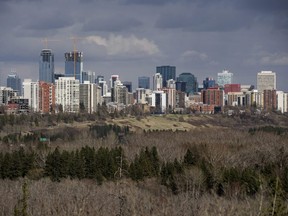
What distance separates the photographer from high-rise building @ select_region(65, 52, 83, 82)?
192125mm

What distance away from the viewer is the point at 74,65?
631 ft

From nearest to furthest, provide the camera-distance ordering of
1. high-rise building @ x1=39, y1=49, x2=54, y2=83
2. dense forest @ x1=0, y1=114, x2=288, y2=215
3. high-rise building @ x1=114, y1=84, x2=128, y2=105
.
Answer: dense forest @ x1=0, y1=114, x2=288, y2=215 → high-rise building @ x1=114, y1=84, x2=128, y2=105 → high-rise building @ x1=39, y1=49, x2=54, y2=83

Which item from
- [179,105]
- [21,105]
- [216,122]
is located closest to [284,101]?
[179,105]

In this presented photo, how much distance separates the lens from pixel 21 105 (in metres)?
102

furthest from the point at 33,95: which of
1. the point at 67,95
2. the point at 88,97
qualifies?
the point at 88,97

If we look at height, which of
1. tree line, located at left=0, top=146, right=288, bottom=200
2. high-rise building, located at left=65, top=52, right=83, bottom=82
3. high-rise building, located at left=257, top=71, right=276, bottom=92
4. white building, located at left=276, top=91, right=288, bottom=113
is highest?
high-rise building, located at left=65, top=52, right=83, bottom=82

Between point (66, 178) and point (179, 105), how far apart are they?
106 meters

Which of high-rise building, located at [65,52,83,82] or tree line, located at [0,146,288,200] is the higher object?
high-rise building, located at [65,52,83,82]

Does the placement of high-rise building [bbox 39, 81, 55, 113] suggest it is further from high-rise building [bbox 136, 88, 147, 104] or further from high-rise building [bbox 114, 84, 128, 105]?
high-rise building [bbox 136, 88, 147, 104]

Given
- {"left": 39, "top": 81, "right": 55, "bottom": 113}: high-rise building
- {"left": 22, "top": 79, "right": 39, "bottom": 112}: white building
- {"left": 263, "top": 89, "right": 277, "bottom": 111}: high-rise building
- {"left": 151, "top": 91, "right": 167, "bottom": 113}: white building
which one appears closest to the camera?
{"left": 39, "top": 81, "right": 55, "bottom": 113}: high-rise building

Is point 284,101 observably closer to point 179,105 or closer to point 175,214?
point 179,105

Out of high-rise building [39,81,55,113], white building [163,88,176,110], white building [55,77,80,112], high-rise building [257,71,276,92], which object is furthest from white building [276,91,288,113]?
high-rise building [39,81,55,113]

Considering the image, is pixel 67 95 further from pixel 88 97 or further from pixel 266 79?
pixel 266 79

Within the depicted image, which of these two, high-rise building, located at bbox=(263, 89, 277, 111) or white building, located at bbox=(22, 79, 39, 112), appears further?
high-rise building, located at bbox=(263, 89, 277, 111)
